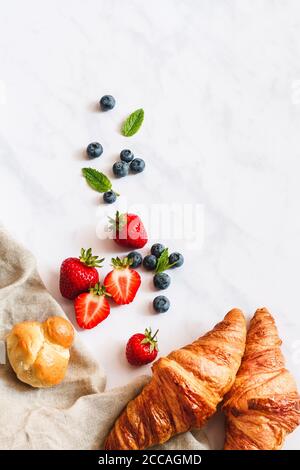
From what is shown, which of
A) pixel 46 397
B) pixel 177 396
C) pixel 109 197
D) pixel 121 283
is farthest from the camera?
pixel 109 197

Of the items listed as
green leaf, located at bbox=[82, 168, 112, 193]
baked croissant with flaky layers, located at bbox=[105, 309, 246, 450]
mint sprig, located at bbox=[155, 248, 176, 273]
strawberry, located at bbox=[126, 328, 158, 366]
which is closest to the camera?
baked croissant with flaky layers, located at bbox=[105, 309, 246, 450]

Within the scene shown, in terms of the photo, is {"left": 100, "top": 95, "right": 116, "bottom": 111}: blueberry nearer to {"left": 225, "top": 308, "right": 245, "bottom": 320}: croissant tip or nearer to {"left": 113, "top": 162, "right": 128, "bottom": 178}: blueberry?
{"left": 113, "top": 162, "right": 128, "bottom": 178}: blueberry

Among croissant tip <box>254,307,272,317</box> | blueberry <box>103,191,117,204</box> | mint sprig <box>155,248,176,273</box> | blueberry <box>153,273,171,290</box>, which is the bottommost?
blueberry <box>153,273,171,290</box>

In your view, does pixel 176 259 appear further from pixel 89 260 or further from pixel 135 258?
pixel 89 260

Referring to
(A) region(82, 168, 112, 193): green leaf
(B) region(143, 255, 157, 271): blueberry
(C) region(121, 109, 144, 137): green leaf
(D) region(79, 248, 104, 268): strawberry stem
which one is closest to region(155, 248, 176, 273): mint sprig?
(B) region(143, 255, 157, 271): blueberry

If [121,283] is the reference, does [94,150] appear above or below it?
above

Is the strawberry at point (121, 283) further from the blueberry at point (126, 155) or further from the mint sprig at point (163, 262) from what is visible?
the blueberry at point (126, 155)

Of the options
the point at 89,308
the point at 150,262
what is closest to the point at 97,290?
the point at 89,308

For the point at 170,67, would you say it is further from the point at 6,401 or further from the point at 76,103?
the point at 6,401
